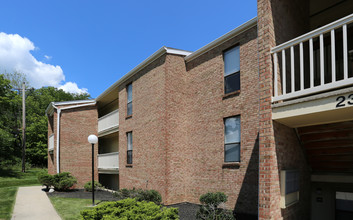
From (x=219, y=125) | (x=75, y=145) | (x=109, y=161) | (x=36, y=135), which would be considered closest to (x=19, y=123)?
(x=36, y=135)

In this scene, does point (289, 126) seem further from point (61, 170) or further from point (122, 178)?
point (61, 170)

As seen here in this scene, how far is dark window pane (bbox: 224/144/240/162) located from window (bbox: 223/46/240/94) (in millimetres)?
2543

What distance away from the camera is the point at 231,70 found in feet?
37.1

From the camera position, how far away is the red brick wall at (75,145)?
66.9ft

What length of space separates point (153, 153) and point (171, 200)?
2.71m

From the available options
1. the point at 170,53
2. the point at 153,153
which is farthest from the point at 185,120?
the point at 170,53

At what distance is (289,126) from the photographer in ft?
20.5

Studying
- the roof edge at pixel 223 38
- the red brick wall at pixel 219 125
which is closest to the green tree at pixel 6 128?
the red brick wall at pixel 219 125

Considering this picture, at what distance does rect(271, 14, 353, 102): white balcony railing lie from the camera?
15.2ft

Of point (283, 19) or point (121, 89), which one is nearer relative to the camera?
point (283, 19)

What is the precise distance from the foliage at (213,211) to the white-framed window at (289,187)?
2.42m

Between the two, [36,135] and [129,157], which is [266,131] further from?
[36,135]

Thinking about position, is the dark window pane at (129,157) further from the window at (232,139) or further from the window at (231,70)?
the window at (231,70)

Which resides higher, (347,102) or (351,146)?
(347,102)
